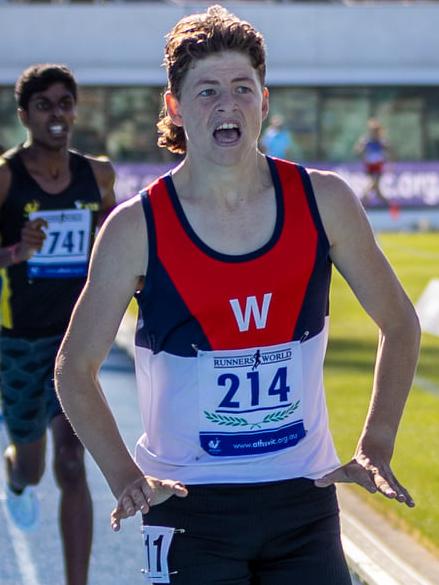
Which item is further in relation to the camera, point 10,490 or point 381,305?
point 10,490

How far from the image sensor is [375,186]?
34656 mm

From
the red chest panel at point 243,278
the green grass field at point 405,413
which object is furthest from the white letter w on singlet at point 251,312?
the green grass field at point 405,413

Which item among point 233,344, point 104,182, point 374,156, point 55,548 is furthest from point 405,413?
point 374,156

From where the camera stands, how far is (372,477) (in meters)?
3.60

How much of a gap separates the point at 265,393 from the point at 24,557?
11.9 ft

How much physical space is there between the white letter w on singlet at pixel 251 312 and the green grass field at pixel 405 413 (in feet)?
11.1

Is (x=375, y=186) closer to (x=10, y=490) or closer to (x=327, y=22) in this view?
(x=327, y=22)

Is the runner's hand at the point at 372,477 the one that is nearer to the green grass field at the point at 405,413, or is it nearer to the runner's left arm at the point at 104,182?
the runner's left arm at the point at 104,182

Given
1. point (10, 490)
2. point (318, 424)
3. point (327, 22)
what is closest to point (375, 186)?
point (327, 22)

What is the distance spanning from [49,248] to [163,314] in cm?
281

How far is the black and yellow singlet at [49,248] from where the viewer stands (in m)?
6.41

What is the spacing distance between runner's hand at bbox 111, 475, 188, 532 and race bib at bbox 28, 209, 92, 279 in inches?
114

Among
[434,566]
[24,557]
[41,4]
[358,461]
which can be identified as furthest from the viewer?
[41,4]

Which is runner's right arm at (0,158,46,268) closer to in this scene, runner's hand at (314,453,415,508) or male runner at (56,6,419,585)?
male runner at (56,6,419,585)
